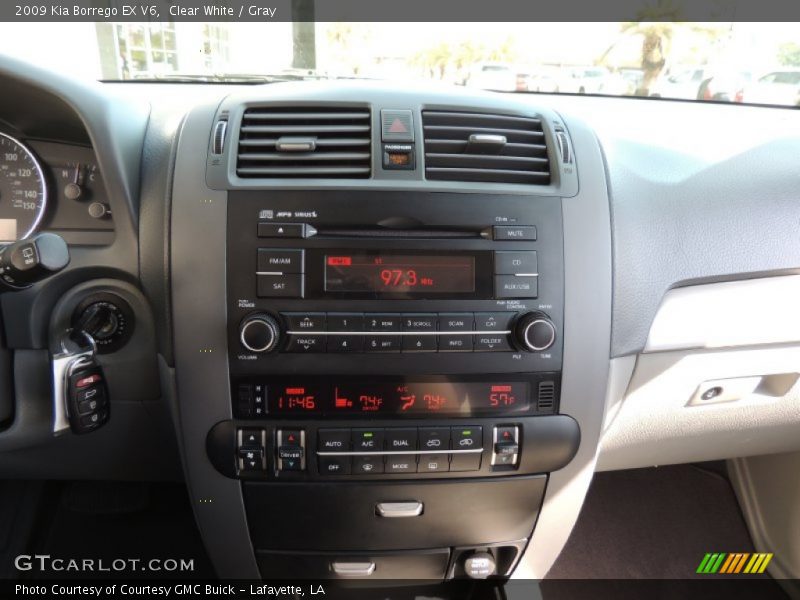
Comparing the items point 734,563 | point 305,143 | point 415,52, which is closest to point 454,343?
A: point 305,143

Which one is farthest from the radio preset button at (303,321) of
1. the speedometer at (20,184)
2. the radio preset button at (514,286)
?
the speedometer at (20,184)

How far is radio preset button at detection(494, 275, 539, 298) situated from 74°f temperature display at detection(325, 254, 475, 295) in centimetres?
5

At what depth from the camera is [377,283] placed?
3.94 feet

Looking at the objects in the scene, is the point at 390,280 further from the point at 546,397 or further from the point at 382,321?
the point at 546,397

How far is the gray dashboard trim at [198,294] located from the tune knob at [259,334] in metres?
0.07

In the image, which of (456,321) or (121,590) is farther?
(121,590)

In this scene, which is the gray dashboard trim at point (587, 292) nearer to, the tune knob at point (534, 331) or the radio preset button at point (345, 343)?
the tune knob at point (534, 331)

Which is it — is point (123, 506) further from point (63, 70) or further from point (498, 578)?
point (63, 70)

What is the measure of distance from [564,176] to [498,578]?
3.54ft

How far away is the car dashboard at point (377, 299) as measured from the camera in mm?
1198

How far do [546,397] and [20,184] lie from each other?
1267mm
